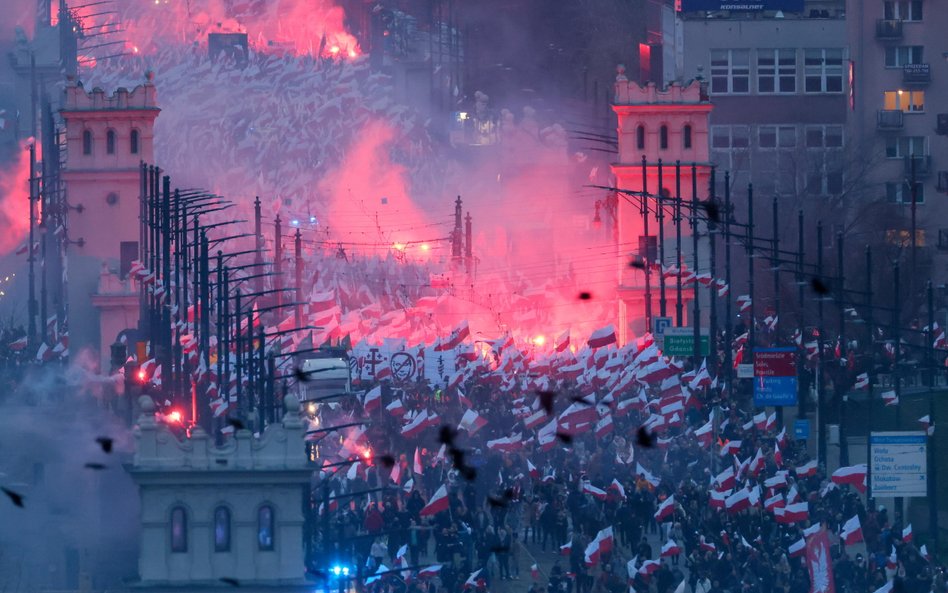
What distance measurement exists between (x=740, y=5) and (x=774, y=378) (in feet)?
137

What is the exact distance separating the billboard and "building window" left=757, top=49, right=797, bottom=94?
2.19 m

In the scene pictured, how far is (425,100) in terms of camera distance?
14262 cm

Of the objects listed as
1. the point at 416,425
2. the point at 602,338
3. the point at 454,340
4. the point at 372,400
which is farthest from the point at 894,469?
the point at 454,340

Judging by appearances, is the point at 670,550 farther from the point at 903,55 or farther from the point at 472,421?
the point at 903,55

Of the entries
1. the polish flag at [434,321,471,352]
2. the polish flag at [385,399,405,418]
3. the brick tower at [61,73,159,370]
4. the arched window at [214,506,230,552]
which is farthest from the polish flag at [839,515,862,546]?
the brick tower at [61,73,159,370]

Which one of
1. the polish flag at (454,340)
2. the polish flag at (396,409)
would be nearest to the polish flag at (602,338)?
the polish flag at (396,409)

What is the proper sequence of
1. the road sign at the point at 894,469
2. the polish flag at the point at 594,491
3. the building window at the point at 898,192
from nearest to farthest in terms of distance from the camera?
the road sign at the point at 894,469 < the polish flag at the point at 594,491 < the building window at the point at 898,192

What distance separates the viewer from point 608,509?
5275cm

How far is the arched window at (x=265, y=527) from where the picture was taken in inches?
1920

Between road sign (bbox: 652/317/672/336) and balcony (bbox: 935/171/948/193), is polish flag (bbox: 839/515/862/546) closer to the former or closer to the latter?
road sign (bbox: 652/317/672/336)

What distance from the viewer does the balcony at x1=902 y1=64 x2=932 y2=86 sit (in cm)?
9775

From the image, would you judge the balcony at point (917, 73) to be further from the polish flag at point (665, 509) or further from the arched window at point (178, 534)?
the arched window at point (178, 534)

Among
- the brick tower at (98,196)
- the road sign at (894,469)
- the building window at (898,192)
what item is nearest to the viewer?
the road sign at (894,469)

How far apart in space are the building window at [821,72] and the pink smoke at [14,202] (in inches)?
1638
